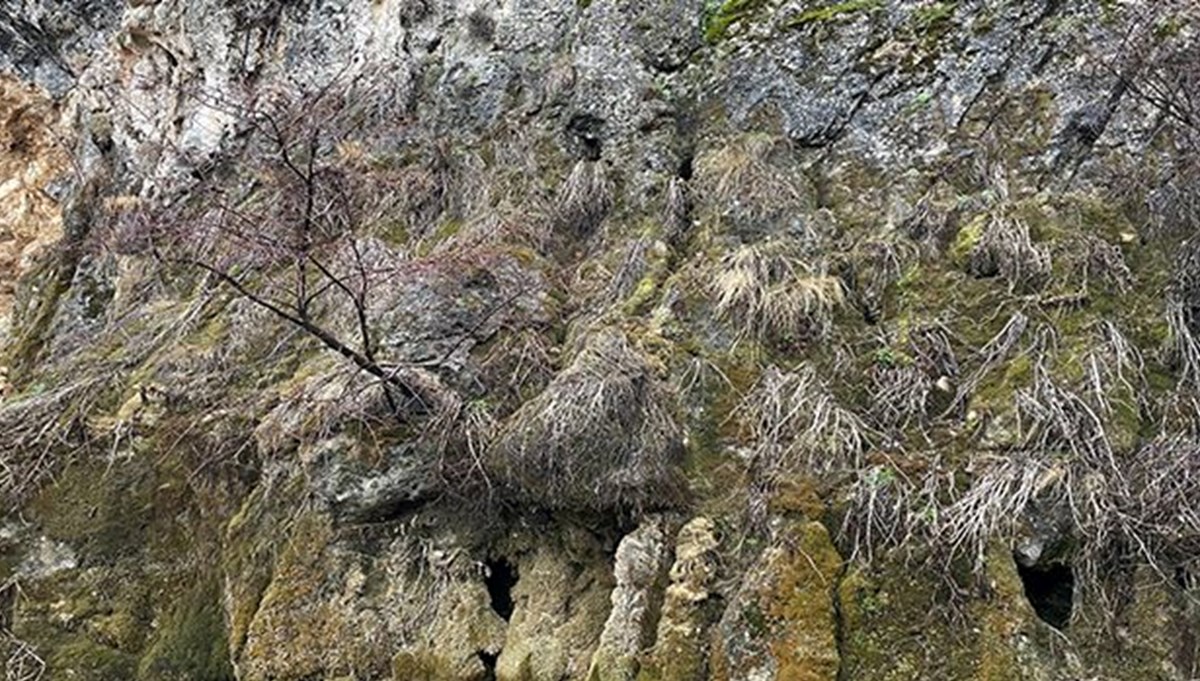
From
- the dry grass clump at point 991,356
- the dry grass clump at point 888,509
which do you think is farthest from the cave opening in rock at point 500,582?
the dry grass clump at point 991,356

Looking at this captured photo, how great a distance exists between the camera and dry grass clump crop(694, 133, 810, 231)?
644 centimetres

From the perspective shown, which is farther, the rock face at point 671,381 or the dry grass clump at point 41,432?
the dry grass clump at point 41,432

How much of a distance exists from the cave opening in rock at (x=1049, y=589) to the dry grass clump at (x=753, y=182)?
9.78 ft

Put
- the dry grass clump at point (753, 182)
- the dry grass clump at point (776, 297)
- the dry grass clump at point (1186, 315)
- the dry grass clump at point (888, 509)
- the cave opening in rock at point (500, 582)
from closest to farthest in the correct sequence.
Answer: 1. the dry grass clump at point (888, 509)
2. the dry grass clump at point (1186, 315)
3. the cave opening in rock at point (500, 582)
4. the dry grass clump at point (776, 297)
5. the dry grass clump at point (753, 182)

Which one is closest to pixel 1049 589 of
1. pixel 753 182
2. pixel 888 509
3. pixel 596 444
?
pixel 888 509

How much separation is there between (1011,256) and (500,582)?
347 cm

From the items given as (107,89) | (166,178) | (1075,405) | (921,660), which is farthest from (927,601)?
(107,89)

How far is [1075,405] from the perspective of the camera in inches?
172

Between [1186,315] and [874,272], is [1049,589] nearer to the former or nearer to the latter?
[1186,315]

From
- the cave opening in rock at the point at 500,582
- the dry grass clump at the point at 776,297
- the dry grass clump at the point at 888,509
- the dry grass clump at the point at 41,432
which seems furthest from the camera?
the dry grass clump at the point at 41,432

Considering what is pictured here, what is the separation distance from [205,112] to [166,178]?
2.64 feet

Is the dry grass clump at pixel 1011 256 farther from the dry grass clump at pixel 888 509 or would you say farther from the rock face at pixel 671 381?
the dry grass clump at pixel 888 509

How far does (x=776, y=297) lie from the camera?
5.55 metres

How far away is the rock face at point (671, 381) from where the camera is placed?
→ 407 centimetres
